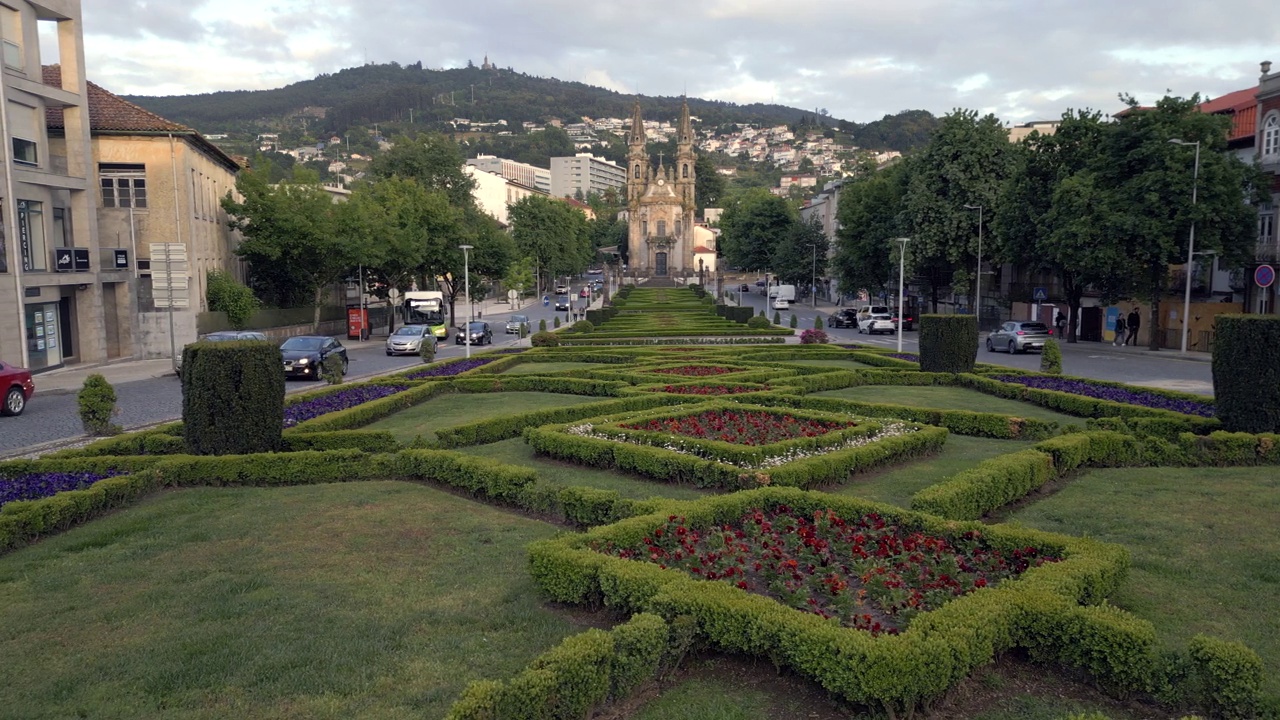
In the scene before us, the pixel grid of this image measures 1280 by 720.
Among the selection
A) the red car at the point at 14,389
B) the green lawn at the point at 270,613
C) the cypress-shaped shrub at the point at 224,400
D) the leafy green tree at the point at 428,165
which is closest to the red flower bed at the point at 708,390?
the cypress-shaped shrub at the point at 224,400

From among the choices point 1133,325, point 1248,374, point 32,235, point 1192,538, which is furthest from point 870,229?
point 1192,538

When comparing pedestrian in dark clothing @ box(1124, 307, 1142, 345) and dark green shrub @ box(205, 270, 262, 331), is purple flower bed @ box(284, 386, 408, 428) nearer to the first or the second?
dark green shrub @ box(205, 270, 262, 331)

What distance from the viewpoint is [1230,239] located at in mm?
35344

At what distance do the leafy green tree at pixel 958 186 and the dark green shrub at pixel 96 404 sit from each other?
1610 inches

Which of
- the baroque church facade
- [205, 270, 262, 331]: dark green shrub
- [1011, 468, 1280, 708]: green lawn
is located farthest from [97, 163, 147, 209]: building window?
the baroque church facade

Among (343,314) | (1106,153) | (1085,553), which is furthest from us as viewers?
(343,314)

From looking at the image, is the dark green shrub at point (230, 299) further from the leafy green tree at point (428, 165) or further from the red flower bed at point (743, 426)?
the leafy green tree at point (428, 165)

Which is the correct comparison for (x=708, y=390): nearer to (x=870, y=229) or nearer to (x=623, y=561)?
(x=623, y=561)

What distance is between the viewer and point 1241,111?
41.6 m

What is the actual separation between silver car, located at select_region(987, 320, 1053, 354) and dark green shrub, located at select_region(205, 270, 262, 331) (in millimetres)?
33389

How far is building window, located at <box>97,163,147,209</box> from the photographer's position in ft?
121

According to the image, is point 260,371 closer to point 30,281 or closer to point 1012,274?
point 30,281

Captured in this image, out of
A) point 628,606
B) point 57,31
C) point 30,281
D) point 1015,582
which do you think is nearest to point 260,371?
point 628,606

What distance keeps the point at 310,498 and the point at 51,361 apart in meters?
26.0
